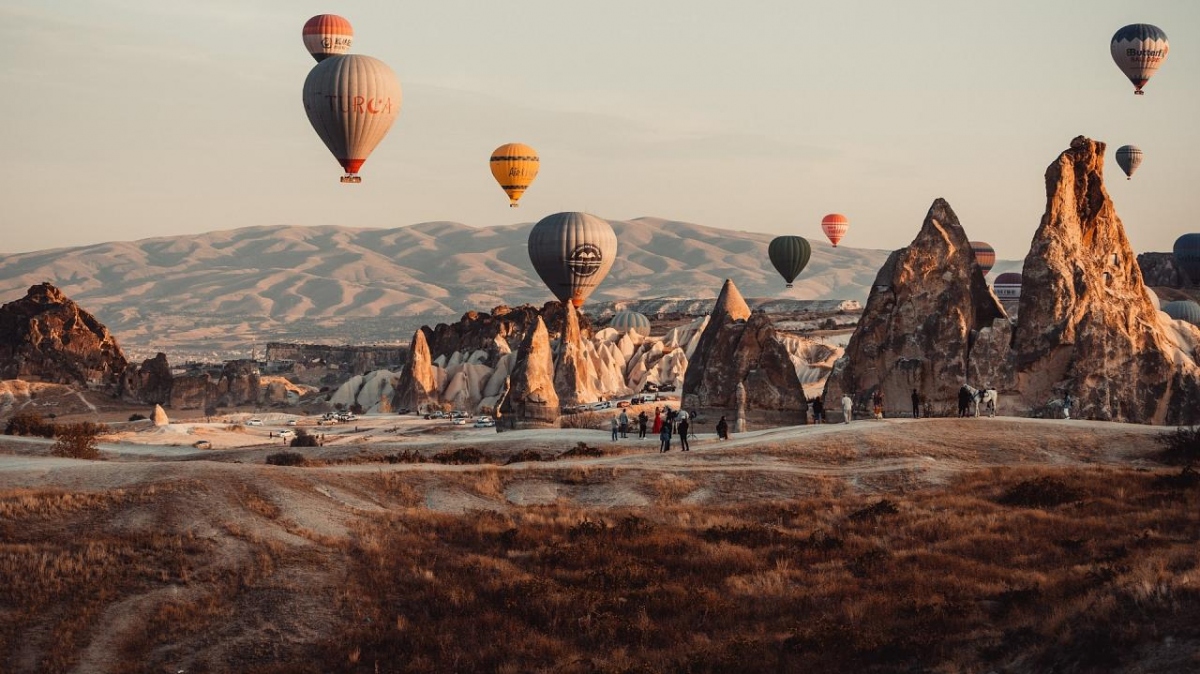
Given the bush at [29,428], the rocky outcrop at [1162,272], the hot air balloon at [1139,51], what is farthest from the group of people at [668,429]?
the rocky outcrop at [1162,272]

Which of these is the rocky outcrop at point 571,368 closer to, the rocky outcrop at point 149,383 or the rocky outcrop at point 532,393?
the rocky outcrop at point 532,393

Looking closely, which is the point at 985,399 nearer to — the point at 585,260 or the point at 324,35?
the point at 585,260

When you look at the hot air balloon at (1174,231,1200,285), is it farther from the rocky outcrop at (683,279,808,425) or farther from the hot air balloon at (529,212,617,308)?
the rocky outcrop at (683,279,808,425)

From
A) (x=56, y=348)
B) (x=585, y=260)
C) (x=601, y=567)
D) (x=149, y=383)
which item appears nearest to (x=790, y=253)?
(x=585, y=260)

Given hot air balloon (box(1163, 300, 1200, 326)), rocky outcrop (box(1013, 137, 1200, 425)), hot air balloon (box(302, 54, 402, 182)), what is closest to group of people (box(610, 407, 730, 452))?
rocky outcrop (box(1013, 137, 1200, 425))

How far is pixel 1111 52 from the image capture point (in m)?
121

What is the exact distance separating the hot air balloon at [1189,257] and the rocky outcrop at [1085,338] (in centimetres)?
13442

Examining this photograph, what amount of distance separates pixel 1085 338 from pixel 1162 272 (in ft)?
472

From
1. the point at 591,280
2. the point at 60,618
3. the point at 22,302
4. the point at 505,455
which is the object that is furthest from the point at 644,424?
the point at 22,302

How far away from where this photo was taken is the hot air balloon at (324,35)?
137 meters

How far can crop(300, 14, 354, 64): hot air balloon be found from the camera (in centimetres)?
13712

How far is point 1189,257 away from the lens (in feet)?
597

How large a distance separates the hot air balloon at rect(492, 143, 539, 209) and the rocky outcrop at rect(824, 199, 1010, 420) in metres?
83.2

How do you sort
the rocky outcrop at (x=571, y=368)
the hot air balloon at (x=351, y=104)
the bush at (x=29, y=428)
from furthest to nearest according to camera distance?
the hot air balloon at (x=351, y=104)
the rocky outcrop at (x=571, y=368)
the bush at (x=29, y=428)
